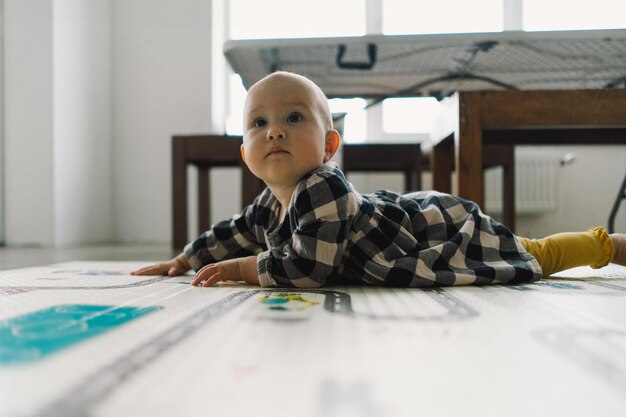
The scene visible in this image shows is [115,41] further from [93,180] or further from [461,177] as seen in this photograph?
[461,177]

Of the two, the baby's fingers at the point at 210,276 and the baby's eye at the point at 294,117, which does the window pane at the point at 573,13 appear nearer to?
the baby's eye at the point at 294,117

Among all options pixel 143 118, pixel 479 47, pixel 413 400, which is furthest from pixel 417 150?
pixel 413 400

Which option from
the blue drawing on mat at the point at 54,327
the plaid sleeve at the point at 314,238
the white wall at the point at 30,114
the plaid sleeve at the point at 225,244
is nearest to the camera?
the blue drawing on mat at the point at 54,327

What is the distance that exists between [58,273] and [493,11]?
286 cm

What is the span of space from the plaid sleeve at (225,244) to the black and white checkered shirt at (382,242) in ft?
0.25

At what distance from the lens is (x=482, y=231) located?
0.87m

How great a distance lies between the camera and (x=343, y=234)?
76 centimetres

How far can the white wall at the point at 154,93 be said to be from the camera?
9.86 feet

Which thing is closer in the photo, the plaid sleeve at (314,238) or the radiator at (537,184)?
the plaid sleeve at (314,238)

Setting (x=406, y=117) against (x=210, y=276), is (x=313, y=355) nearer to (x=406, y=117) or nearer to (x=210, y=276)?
(x=210, y=276)

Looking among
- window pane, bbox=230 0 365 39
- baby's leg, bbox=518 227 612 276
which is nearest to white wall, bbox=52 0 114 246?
window pane, bbox=230 0 365 39

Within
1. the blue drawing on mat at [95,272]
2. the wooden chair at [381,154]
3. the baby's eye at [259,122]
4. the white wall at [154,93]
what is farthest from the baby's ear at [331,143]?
the white wall at [154,93]

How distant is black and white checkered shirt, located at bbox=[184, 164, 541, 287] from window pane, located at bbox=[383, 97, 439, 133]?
2.37 m

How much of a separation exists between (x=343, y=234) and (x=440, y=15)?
2.65 meters
